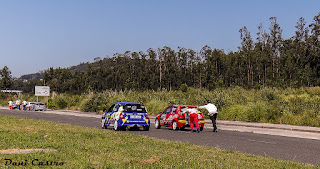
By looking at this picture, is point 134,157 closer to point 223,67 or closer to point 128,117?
point 128,117

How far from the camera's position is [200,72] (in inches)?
3794

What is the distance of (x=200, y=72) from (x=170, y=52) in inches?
663

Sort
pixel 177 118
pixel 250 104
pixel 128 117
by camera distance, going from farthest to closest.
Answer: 1. pixel 250 104
2. pixel 177 118
3. pixel 128 117

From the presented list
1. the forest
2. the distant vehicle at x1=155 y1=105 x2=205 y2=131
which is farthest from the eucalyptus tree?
the distant vehicle at x1=155 y1=105 x2=205 y2=131

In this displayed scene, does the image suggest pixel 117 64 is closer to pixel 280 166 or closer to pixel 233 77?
pixel 233 77

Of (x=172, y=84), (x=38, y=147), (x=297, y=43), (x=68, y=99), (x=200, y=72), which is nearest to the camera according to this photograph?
(x=38, y=147)

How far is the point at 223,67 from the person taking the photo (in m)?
95.8

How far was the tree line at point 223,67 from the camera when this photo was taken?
2995 inches

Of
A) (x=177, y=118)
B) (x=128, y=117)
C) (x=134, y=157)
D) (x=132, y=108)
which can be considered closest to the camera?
(x=134, y=157)

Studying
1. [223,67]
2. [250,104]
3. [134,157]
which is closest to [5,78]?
[223,67]

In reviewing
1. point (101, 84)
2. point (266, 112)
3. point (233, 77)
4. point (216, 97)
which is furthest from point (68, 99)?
point (101, 84)

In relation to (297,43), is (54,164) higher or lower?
lower

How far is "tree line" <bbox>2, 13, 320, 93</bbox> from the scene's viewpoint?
76062mm

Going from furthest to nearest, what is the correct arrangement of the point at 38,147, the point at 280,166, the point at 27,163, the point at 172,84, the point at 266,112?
the point at 172,84
the point at 266,112
the point at 38,147
the point at 280,166
the point at 27,163
